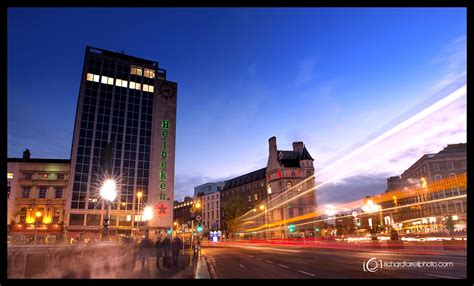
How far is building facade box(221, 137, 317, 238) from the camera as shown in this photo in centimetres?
8881

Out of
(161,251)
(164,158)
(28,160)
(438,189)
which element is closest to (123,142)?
(164,158)

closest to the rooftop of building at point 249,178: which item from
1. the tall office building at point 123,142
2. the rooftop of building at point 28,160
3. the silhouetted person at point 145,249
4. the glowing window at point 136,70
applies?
the tall office building at point 123,142

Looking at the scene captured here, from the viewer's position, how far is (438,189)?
3447 centimetres

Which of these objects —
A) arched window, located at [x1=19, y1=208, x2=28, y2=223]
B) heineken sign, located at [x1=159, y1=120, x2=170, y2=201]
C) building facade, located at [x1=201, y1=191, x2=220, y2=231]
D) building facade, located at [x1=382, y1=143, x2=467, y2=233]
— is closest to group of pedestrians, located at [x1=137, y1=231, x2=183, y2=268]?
building facade, located at [x1=382, y1=143, x2=467, y2=233]

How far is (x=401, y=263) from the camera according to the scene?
19.1m

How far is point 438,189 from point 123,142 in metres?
61.3

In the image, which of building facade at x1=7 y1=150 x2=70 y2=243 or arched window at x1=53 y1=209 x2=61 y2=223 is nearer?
building facade at x1=7 y1=150 x2=70 y2=243

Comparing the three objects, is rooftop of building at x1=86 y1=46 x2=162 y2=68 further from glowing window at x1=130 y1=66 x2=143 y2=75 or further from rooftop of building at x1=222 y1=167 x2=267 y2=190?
rooftop of building at x1=222 y1=167 x2=267 y2=190

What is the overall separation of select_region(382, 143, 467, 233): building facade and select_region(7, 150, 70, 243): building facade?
59.8 metres
